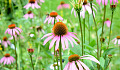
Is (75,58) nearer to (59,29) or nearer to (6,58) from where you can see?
(59,29)

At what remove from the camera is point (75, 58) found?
1.73 ft

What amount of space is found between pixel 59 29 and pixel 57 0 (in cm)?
267

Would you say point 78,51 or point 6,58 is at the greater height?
point 78,51

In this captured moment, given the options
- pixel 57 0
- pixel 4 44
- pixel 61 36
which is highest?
pixel 57 0

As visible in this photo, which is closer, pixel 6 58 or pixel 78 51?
pixel 78 51

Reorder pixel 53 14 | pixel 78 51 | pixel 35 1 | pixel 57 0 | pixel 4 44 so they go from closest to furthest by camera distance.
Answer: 1. pixel 78 51
2. pixel 53 14
3. pixel 35 1
4. pixel 4 44
5. pixel 57 0

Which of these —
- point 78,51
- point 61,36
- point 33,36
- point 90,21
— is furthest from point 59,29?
point 33,36

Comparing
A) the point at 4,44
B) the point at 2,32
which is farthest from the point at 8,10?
the point at 4,44

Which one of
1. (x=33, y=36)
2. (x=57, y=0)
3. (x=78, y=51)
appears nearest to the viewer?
(x=78, y=51)

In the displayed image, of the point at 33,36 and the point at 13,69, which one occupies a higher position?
the point at 33,36

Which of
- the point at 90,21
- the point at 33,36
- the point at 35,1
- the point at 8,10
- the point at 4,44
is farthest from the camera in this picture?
the point at 8,10

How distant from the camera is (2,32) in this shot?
64.1 inches

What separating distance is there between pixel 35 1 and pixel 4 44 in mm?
448

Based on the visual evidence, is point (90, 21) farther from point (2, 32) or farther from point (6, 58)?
point (2, 32)
